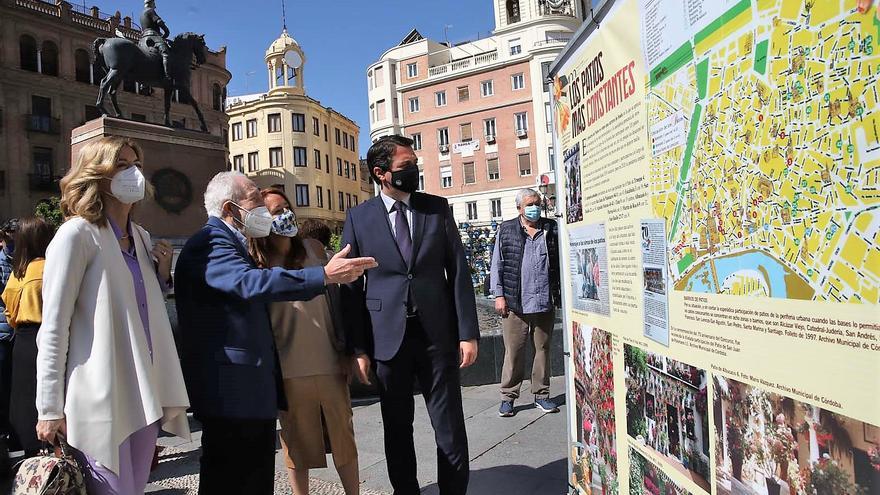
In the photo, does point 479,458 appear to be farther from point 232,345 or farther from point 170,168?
point 170,168

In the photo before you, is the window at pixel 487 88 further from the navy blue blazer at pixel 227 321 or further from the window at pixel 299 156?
the navy blue blazer at pixel 227 321

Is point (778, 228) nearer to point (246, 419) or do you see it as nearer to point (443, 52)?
point (246, 419)

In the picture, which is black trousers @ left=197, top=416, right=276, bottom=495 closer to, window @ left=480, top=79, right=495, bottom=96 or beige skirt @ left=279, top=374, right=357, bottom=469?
beige skirt @ left=279, top=374, right=357, bottom=469

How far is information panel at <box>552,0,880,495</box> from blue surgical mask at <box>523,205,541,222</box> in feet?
8.75

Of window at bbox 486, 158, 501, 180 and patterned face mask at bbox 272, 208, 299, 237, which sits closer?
patterned face mask at bbox 272, 208, 299, 237

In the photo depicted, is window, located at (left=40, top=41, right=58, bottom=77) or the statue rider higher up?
window, located at (left=40, top=41, right=58, bottom=77)

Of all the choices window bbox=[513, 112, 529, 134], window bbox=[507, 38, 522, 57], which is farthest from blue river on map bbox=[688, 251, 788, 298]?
window bbox=[507, 38, 522, 57]

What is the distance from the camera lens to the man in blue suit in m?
2.63

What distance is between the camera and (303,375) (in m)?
3.19

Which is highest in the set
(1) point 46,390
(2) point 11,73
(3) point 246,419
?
(2) point 11,73

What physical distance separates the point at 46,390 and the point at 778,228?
2558 mm

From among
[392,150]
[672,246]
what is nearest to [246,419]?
[392,150]

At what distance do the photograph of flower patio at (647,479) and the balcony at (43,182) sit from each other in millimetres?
39402

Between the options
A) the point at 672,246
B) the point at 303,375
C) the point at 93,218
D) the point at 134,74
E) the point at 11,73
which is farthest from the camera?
the point at 11,73
